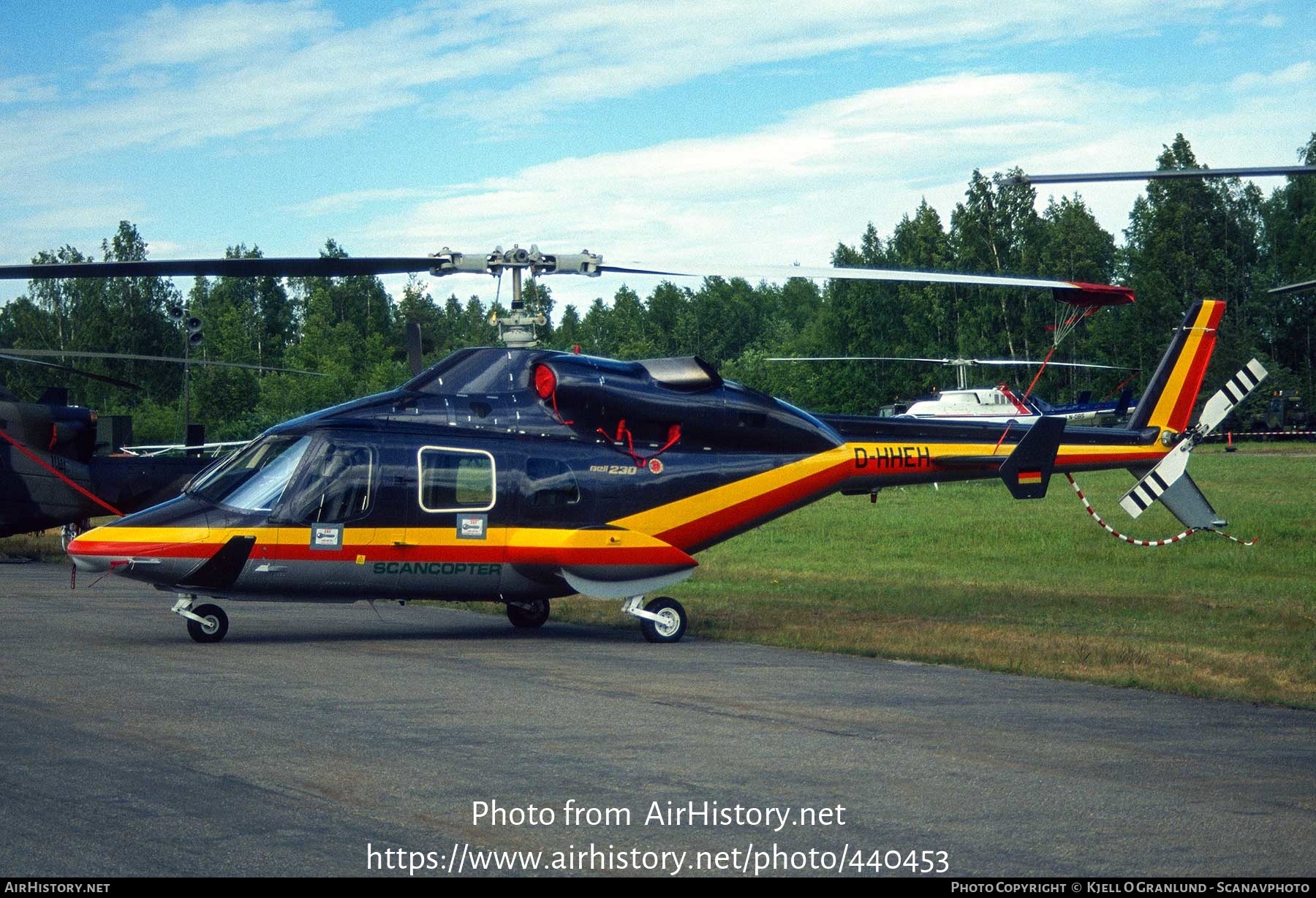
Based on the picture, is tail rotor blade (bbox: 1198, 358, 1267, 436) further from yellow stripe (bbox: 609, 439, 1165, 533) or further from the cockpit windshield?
the cockpit windshield

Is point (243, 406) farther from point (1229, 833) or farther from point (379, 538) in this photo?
point (1229, 833)

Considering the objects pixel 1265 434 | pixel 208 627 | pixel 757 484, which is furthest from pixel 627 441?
pixel 1265 434

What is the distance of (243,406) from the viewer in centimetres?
6347

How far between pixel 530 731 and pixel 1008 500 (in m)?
29.5

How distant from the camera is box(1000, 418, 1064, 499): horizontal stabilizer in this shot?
16016mm

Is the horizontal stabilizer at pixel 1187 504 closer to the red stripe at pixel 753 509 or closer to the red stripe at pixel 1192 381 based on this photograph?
the red stripe at pixel 1192 381

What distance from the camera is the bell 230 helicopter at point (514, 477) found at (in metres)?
13.1

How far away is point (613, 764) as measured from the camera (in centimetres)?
788

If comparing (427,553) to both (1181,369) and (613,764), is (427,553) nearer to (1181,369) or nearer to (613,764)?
(613,764)

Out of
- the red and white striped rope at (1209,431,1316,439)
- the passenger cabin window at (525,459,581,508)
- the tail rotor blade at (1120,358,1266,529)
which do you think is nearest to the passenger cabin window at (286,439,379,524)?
the passenger cabin window at (525,459,581,508)

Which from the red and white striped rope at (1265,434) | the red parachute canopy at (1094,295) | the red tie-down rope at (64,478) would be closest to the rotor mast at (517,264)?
the red parachute canopy at (1094,295)

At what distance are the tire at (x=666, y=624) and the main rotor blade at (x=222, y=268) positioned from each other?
398 centimetres

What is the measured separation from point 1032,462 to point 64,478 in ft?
47.5

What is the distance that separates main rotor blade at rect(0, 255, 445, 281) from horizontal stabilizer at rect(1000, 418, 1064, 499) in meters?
6.83
